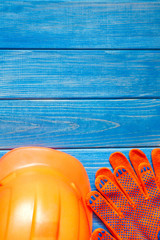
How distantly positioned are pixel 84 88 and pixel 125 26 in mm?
293

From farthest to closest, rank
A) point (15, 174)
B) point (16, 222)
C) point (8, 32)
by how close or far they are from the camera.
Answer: point (8, 32), point (15, 174), point (16, 222)

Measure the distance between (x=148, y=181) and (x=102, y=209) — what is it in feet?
0.65

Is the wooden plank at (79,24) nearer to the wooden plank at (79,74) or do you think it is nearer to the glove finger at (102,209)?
the wooden plank at (79,74)

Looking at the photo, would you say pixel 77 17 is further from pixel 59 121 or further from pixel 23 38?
pixel 59 121

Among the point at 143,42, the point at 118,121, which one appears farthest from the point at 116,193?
the point at 143,42

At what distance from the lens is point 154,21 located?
0.91 metres

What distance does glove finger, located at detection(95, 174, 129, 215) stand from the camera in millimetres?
852

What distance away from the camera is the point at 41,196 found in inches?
25.8

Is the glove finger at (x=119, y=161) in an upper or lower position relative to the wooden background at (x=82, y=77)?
lower

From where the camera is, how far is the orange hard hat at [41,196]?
62 centimetres

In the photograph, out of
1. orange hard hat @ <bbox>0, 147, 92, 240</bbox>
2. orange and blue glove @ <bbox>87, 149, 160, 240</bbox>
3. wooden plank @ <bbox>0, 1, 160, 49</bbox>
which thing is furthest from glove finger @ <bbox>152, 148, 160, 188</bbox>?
wooden plank @ <bbox>0, 1, 160, 49</bbox>

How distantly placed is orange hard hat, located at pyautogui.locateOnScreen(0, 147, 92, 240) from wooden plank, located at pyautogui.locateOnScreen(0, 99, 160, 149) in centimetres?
6

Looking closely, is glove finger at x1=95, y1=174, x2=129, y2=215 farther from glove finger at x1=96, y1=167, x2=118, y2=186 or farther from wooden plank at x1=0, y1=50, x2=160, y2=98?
wooden plank at x1=0, y1=50, x2=160, y2=98

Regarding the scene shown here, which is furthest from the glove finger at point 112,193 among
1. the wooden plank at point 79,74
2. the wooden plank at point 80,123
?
the wooden plank at point 79,74
